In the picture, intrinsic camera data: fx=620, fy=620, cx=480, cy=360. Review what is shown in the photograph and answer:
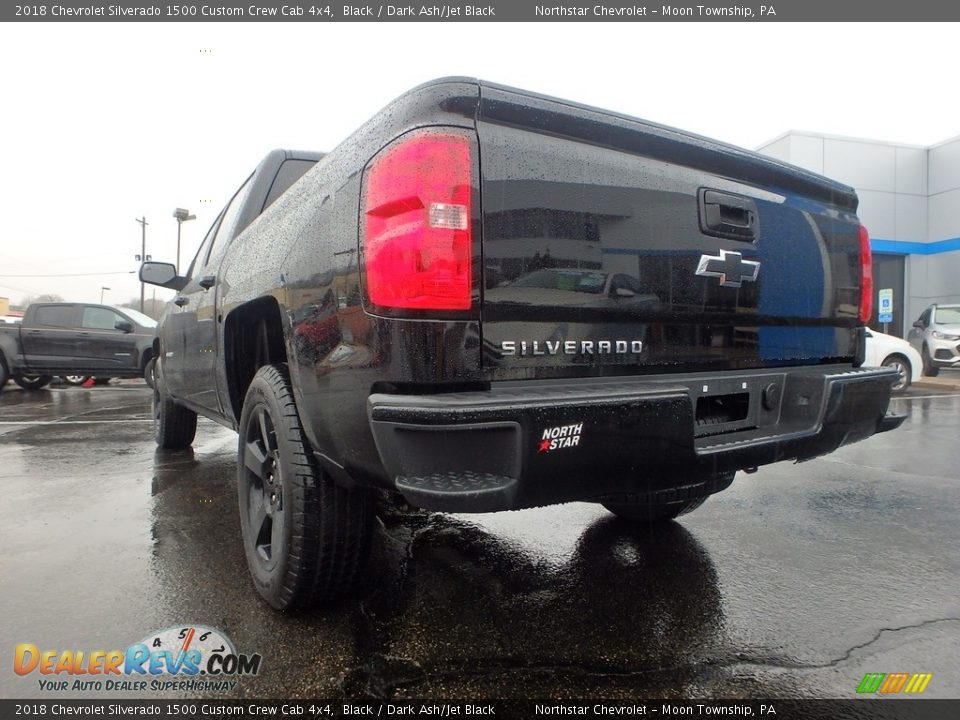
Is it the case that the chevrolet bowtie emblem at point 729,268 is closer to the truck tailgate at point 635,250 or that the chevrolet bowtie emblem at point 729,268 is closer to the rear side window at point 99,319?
the truck tailgate at point 635,250

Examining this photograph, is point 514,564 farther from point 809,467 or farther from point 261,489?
point 809,467

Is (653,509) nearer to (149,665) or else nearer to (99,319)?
(149,665)

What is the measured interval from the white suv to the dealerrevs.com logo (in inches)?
593

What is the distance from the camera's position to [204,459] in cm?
515

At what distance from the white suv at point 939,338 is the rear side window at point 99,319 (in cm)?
1666

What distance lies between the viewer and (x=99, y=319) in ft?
39.4

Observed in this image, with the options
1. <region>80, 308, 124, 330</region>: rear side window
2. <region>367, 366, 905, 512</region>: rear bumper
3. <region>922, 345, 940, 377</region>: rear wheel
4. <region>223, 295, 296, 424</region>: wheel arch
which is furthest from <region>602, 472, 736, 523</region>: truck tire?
<region>922, 345, 940, 377</region>: rear wheel

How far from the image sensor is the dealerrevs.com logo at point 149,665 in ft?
6.19

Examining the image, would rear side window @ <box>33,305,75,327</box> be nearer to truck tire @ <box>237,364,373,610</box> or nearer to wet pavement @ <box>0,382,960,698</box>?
wet pavement @ <box>0,382,960,698</box>

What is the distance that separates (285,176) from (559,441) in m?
2.53

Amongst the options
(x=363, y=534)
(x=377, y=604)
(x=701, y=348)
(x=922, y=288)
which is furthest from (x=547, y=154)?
(x=922, y=288)

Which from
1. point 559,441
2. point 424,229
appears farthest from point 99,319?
point 559,441

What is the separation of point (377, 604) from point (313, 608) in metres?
0.24

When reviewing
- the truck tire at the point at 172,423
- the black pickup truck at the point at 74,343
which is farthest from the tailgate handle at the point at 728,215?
the black pickup truck at the point at 74,343
